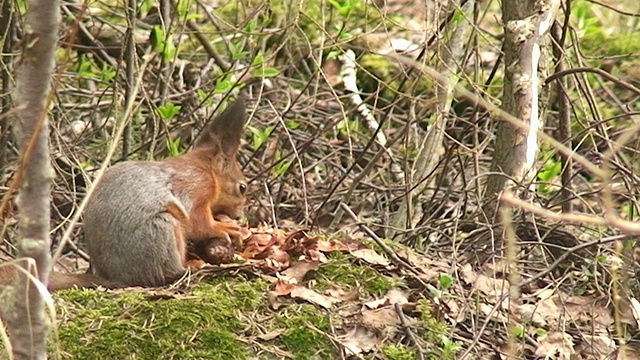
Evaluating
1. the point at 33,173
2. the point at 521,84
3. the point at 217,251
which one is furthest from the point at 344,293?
the point at 33,173

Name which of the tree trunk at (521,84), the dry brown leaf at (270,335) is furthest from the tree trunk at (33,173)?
the tree trunk at (521,84)

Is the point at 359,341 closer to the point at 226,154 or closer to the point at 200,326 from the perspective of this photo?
the point at 200,326

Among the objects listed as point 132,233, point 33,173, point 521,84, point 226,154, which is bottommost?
point 132,233

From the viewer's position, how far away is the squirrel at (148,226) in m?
4.79

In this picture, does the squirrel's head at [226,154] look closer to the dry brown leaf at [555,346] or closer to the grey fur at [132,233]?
the grey fur at [132,233]

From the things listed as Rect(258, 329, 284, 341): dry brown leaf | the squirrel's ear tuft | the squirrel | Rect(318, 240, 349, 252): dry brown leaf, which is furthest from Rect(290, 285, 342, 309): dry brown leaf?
the squirrel's ear tuft

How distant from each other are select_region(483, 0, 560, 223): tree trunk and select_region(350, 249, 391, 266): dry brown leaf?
1.88ft

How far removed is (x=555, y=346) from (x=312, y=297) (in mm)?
1036

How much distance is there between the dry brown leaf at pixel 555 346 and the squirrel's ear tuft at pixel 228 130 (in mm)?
1763

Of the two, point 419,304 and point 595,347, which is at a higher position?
point 419,304

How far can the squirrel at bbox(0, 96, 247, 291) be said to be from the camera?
15.7 ft

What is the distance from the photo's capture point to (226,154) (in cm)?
549

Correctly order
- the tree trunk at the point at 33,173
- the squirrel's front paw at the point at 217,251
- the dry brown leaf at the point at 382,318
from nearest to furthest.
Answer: the tree trunk at the point at 33,173, the dry brown leaf at the point at 382,318, the squirrel's front paw at the point at 217,251

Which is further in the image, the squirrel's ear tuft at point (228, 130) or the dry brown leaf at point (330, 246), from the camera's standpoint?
the squirrel's ear tuft at point (228, 130)
